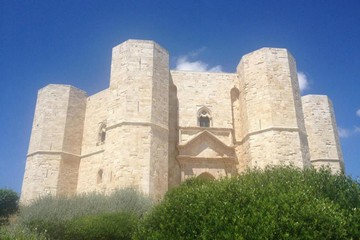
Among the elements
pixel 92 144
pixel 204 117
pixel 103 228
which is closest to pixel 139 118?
pixel 204 117

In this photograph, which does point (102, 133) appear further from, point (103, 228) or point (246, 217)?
point (246, 217)

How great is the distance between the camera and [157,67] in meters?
15.5

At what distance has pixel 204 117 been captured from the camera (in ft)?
54.9

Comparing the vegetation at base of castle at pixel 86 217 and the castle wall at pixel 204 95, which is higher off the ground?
the castle wall at pixel 204 95

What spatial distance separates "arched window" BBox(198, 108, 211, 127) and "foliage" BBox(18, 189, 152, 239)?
581 cm

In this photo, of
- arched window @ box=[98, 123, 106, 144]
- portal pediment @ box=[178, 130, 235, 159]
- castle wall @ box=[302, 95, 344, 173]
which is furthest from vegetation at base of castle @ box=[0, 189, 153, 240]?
castle wall @ box=[302, 95, 344, 173]

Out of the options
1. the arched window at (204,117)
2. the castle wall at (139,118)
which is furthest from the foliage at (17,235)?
the arched window at (204,117)

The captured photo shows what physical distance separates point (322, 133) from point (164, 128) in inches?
394

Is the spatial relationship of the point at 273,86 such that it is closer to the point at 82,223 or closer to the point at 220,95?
the point at 220,95

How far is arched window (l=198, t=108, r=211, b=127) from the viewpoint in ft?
54.5

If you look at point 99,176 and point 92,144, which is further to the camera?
point 92,144

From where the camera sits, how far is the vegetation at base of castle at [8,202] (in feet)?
48.6

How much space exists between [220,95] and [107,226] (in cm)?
1011

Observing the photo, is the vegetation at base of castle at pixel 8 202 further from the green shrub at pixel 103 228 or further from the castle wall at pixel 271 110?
the castle wall at pixel 271 110
